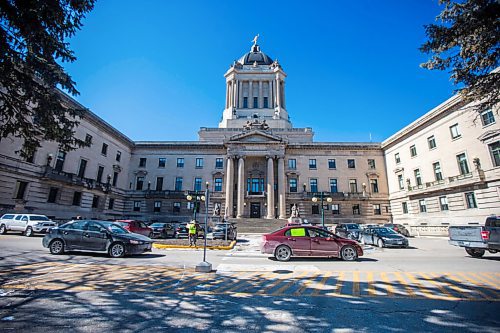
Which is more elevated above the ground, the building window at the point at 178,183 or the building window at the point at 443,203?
the building window at the point at 178,183

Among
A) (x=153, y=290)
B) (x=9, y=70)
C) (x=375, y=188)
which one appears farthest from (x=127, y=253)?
(x=375, y=188)

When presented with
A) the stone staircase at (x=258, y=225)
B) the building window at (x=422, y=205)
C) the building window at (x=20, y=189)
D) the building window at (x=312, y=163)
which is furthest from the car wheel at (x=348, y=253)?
the building window at (x=312, y=163)

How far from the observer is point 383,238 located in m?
17.9

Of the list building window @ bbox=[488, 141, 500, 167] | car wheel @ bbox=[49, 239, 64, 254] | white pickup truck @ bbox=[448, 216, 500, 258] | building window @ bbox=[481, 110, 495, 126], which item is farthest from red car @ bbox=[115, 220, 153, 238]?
building window @ bbox=[481, 110, 495, 126]

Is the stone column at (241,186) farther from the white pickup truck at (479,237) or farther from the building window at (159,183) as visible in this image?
the white pickup truck at (479,237)

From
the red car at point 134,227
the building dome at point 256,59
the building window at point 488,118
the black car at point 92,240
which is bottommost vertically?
the black car at point 92,240

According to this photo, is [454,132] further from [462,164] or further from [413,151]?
[413,151]

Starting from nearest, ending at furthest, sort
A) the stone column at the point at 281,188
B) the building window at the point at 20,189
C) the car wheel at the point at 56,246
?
1. the car wheel at the point at 56,246
2. the building window at the point at 20,189
3. the stone column at the point at 281,188

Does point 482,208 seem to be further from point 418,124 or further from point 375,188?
point 375,188

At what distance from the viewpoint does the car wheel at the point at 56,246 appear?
1105 centimetres

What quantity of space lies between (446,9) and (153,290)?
15.8 m

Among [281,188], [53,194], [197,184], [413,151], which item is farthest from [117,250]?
[413,151]

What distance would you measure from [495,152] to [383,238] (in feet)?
53.4

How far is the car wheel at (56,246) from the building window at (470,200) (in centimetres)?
3427
